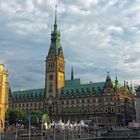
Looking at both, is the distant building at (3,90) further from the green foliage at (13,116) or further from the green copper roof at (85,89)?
the green copper roof at (85,89)

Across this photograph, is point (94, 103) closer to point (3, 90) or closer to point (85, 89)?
point (85, 89)

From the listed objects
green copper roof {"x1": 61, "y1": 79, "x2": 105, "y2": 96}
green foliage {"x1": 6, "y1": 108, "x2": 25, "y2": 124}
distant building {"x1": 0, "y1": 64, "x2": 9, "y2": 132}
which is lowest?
green foliage {"x1": 6, "y1": 108, "x2": 25, "y2": 124}

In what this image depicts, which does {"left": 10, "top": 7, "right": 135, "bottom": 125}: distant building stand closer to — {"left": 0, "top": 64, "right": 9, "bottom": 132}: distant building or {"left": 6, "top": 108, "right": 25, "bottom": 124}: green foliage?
{"left": 6, "top": 108, "right": 25, "bottom": 124}: green foliage

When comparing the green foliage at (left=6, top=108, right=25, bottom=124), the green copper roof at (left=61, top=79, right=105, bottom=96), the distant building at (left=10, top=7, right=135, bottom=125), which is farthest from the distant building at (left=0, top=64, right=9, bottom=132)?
the green copper roof at (left=61, top=79, right=105, bottom=96)

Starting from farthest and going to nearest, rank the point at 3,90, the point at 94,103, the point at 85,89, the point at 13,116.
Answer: the point at 85,89 < the point at 94,103 < the point at 13,116 < the point at 3,90

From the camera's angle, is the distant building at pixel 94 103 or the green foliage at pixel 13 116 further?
the distant building at pixel 94 103

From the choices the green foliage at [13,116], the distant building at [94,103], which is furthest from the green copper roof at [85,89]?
the green foliage at [13,116]

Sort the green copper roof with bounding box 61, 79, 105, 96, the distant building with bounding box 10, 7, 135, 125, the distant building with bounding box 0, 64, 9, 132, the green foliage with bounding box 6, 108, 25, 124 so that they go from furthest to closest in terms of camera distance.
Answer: the green copper roof with bounding box 61, 79, 105, 96
the distant building with bounding box 10, 7, 135, 125
the green foliage with bounding box 6, 108, 25, 124
the distant building with bounding box 0, 64, 9, 132

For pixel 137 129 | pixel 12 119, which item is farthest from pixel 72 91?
pixel 137 129

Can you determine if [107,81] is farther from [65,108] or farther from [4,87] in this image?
[4,87]

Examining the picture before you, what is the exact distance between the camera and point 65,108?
195 meters

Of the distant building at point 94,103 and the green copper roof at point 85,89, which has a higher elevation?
the green copper roof at point 85,89

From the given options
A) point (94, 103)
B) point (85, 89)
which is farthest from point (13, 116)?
point (85, 89)

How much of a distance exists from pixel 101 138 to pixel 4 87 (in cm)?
3729
